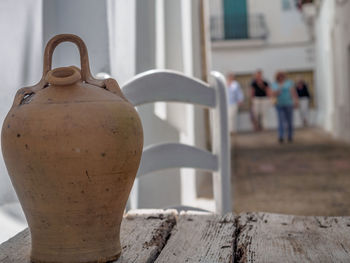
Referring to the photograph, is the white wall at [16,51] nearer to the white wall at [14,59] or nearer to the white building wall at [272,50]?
the white wall at [14,59]

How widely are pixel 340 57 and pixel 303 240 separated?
11787 mm

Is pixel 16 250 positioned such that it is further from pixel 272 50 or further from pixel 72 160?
pixel 272 50

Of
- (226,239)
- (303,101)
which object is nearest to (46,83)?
(226,239)

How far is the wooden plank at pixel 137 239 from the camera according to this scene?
103 centimetres

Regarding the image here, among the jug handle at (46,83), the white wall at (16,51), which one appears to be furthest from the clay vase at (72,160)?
the white wall at (16,51)

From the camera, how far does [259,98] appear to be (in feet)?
47.9

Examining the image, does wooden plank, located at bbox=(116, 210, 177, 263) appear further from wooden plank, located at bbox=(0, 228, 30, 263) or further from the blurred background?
the blurred background

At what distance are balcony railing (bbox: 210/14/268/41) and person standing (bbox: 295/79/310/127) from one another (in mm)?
3413

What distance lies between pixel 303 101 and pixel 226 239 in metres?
18.0

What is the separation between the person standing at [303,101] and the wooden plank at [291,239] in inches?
663

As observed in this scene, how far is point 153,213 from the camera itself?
1453mm

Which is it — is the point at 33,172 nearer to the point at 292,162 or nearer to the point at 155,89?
the point at 155,89

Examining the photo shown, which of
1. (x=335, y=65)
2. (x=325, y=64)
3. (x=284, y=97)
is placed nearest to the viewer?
(x=284, y=97)

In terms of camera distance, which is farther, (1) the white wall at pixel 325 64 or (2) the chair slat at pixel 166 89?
(1) the white wall at pixel 325 64
